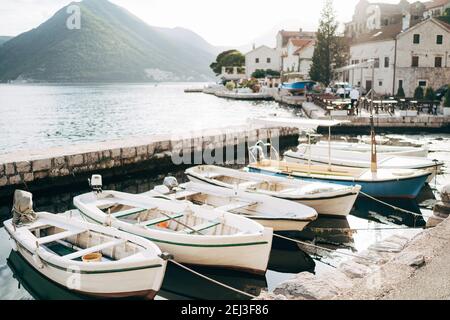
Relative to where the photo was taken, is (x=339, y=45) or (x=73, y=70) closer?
(x=339, y=45)

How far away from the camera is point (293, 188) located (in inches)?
460

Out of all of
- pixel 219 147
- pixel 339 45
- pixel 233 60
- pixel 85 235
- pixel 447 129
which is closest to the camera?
pixel 85 235

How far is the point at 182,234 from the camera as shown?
7945mm

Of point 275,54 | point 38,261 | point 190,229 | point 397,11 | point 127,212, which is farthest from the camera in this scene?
point 275,54

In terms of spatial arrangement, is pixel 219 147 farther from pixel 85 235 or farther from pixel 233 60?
pixel 233 60

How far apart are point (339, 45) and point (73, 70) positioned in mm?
142390

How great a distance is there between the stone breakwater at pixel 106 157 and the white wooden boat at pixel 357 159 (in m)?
5.34

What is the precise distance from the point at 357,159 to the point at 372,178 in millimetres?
2749

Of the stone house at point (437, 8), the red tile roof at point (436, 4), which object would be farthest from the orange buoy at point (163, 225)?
the red tile roof at point (436, 4)

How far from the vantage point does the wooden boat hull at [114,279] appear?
666 centimetres

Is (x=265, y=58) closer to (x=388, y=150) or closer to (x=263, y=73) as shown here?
(x=263, y=73)

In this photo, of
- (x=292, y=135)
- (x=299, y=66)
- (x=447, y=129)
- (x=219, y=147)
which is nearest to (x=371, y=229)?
(x=219, y=147)

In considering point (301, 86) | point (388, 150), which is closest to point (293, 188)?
point (388, 150)

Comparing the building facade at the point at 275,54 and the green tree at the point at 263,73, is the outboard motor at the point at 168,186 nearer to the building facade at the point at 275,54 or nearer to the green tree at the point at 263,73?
the building facade at the point at 275,54
